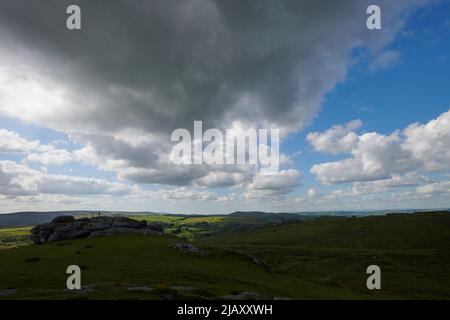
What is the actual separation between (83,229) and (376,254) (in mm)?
95860

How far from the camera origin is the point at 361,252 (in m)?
123

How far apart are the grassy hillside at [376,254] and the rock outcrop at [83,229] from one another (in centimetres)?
3800

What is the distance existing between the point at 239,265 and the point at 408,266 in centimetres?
6072

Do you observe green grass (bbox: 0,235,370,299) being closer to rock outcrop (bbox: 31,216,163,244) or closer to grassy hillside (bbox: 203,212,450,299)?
rock outcrop (bbox: 31,216,163,244)

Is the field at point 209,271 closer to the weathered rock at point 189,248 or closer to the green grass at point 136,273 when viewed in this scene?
the green grass at point 136,273

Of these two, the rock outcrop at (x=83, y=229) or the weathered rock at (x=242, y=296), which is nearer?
the weathered rock at (x=242, y=296)

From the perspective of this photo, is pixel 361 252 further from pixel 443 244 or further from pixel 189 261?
pixel 189 261

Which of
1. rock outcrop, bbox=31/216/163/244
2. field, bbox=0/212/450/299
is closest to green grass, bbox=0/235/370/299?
field, bbox=0/212/450/299

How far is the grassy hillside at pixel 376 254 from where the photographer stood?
73812mm

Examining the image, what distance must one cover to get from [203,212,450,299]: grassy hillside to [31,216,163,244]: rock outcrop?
38.0 meters

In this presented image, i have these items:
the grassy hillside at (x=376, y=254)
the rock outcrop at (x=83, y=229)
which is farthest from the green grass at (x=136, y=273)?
the grassy hillside at (x=376, y=254)

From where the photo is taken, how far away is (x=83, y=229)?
83.9 meters

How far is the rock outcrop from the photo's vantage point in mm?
82375
